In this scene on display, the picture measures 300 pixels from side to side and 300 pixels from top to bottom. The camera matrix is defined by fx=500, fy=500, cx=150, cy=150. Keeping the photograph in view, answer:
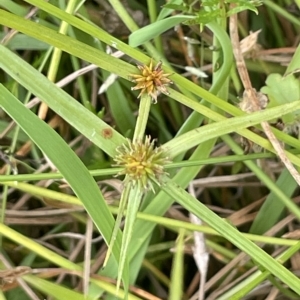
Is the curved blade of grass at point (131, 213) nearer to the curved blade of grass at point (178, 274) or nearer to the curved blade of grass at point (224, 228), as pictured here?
the curved blade of grass at point (224, 228)

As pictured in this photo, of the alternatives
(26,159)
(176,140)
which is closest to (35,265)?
(26,159)

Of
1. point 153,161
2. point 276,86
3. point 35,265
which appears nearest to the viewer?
point 153,161

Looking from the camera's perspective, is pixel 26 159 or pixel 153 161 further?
pixel 26 159

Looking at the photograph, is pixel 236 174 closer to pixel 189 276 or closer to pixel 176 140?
pixel 189 276

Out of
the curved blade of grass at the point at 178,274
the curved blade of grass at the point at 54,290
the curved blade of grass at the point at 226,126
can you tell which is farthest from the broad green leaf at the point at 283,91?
the curved blade of grass at the point at 54,290

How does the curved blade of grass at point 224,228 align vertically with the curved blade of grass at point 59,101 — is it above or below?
below

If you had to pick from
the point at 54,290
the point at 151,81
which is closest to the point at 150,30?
the point at 151,81
